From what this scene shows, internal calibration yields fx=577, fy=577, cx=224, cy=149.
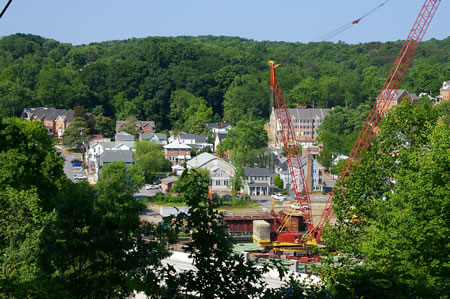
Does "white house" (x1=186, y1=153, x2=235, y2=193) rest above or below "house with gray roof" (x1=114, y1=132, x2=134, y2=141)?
below

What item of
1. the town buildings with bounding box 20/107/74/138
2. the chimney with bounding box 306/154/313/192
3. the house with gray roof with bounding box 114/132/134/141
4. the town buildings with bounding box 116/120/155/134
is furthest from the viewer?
the town buildings with bounding box 116/120/155/134

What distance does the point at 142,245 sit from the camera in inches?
281

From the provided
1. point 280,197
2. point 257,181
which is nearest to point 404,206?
point 280,197

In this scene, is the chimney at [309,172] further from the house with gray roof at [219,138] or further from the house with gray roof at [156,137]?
the house with gray roof at [156,137]

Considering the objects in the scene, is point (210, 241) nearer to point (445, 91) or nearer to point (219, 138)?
point (219, 138)

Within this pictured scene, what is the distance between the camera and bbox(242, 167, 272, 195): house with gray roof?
26.5 meters

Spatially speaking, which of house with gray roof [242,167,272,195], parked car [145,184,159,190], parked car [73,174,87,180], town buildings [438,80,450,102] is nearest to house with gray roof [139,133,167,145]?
parked car [73,174,87,180]

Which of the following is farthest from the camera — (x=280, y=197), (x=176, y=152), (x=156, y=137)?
(x=156, y=137)

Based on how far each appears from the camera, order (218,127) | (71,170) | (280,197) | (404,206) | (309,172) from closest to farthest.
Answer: (404,206) < (280,197) < (309,172) < (71,170) < (218,127)

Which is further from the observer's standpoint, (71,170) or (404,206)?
(71,170)

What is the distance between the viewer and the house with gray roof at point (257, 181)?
26516mm

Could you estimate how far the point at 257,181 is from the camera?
2698 centimetres

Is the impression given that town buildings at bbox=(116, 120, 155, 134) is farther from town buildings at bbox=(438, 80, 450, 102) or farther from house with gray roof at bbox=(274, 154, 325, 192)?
town buildings at bbox=(438, 80, 450, 102)

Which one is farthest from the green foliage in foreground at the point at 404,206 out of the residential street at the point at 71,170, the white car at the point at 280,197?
the residential street at the point at 71,170
